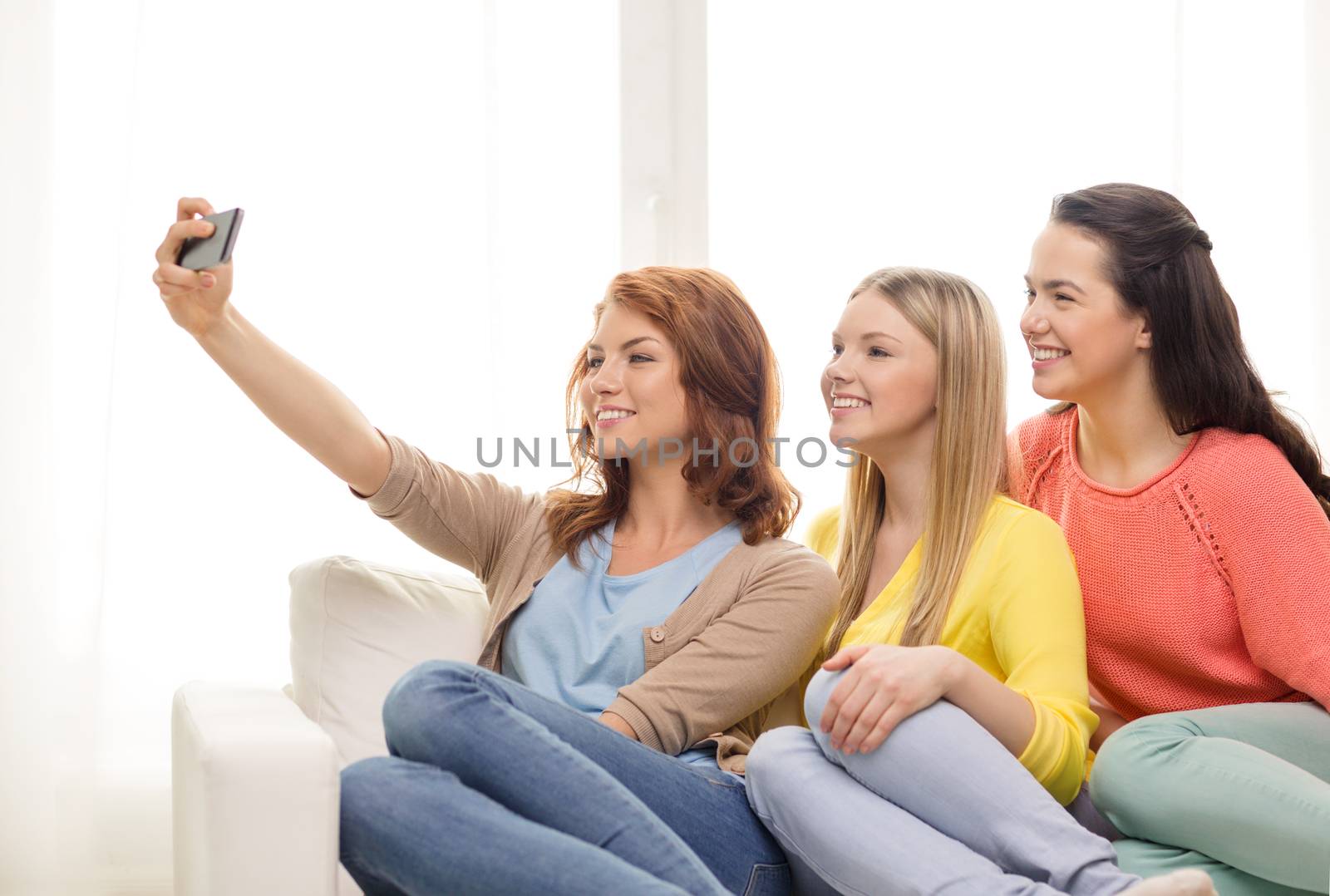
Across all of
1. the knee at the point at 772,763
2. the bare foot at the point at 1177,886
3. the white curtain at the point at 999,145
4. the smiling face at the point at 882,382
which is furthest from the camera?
the white curtain at the point at 999,145

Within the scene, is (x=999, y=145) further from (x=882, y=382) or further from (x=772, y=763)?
(x=772, y=763)

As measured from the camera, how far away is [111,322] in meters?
2.23

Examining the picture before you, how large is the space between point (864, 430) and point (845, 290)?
92cm

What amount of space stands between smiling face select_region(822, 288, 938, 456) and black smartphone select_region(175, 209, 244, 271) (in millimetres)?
806

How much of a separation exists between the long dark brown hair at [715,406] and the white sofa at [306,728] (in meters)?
0.23

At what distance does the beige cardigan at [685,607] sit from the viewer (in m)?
1.51

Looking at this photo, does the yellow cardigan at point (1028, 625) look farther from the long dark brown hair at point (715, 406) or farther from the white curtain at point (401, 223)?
the white curtain at point (401, 223)

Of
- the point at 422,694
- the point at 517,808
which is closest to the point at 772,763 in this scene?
the point at 517,808

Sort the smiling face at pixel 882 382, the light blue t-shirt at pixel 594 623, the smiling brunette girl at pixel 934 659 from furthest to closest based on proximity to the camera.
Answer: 1. the smiling face at pixel 882 382
2. the light blue t-shirt at pixel 594 623
3. the smiling brunette girl at pixel 934 659

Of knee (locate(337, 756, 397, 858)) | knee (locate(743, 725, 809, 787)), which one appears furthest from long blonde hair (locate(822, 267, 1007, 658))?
knee (locate(337, 756, 397, 858))

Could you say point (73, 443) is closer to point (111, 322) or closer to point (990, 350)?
point (111, 322)

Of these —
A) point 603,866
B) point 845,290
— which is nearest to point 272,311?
point 845,290

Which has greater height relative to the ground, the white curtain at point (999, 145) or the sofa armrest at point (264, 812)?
the white curtain at point (999, 145)

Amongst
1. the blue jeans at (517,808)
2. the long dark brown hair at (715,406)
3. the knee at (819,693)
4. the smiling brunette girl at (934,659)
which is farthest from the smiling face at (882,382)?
the blue jeans at (517,808)
